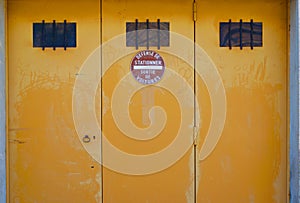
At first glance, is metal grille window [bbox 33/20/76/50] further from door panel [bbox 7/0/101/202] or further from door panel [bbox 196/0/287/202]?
door panel [bbox 196/0/287/202]

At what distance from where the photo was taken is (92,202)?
4.04 metres

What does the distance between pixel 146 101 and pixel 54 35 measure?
1.10m

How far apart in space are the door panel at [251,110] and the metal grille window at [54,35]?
124 centimetres

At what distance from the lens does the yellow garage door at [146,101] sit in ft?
13.2

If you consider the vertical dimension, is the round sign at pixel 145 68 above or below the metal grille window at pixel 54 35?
below

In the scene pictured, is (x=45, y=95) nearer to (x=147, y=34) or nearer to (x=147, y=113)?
(x=147, y=113)

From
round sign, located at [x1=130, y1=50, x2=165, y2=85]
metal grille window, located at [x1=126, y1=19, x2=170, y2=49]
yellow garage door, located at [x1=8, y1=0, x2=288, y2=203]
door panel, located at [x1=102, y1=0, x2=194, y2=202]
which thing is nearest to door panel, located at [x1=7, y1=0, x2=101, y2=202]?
yellow garage door, located at [x1=8, y1=0, x2=288, y2=203]

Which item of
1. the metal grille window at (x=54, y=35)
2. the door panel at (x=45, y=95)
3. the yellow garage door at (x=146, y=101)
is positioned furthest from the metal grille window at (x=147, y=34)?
the metal grille window at (x=54, y=35)

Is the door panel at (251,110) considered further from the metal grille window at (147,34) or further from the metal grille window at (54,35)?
the metal grille window at (54,35)

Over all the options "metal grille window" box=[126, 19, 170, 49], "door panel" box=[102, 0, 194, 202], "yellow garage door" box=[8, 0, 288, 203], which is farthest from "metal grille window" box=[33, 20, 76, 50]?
"metal grille window" box=[126, 19, 170, 49]

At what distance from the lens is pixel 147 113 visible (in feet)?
13.2

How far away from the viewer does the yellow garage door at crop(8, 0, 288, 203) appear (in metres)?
4.02

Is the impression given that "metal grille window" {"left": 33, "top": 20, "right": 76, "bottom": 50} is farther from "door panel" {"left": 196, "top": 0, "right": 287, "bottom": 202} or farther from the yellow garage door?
"door panel" {"left": 196, "top": 0, "right": 287, "bottom": 202}

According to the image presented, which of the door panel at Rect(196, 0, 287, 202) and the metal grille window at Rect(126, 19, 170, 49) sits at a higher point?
the metal grille window at Rect(126, 19, 170, 49)
